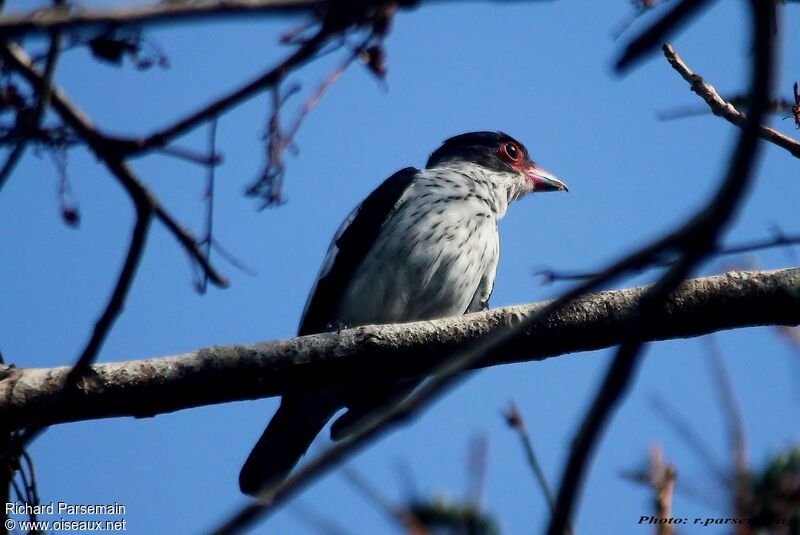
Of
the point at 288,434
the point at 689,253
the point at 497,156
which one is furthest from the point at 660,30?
the point at 497,156

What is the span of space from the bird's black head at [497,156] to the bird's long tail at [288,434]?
2588 millimetres

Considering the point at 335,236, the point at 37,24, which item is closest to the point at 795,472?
the point at 37,24

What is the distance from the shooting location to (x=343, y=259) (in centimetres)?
610

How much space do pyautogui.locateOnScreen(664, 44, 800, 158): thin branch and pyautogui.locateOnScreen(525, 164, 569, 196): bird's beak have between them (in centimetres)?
390

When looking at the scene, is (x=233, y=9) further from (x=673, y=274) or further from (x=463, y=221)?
(x=463, y=221)

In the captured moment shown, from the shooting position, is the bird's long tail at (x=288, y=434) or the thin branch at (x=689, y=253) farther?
the bird's long tail at (x=288, y=434)

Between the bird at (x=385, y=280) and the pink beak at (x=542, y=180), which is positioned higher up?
the pink beak at (x=542, y=180)

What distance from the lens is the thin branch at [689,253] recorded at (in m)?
1.08

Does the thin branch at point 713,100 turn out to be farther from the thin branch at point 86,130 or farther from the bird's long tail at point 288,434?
the bird's long tail at point 288,434

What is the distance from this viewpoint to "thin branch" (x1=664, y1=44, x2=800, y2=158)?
362 centimetres

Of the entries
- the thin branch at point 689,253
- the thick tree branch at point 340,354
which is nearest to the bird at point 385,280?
the thick tree branch at point 340,354

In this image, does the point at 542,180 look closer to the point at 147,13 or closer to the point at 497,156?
the point at 497,156

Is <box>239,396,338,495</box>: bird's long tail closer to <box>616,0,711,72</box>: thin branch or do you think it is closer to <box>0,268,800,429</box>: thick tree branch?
<box>0,268,800,429</box>: thick tree branch

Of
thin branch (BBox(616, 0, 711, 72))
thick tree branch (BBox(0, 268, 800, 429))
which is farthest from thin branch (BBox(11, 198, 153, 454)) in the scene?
thick tree branch (BBox(0, 268, 800, 429))
